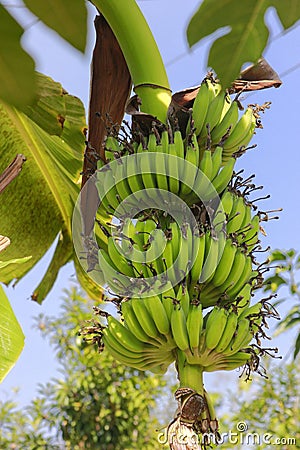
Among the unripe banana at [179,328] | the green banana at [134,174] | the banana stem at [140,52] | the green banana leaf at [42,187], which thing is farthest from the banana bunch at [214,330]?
the green banana leaf at [42,187]

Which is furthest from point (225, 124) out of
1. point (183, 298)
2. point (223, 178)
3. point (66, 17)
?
point (66, 17)

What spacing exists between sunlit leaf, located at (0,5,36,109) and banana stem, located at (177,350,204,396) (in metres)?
0.81

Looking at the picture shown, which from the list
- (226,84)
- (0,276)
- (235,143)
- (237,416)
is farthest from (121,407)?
(226,84)

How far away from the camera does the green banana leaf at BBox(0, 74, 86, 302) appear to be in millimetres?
1539

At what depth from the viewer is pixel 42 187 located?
1642 mm

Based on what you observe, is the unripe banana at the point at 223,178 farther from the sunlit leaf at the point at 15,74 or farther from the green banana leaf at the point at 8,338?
the sunlit leaf at the point at 15,74

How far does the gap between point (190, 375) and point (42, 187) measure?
821mm

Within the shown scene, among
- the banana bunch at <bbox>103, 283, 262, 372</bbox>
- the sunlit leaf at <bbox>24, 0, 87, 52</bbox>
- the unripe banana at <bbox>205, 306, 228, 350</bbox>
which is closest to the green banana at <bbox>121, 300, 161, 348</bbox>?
the banana bunch at <bbox>103, 283, 262, 372</bbox>

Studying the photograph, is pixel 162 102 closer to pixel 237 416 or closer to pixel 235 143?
pixel 235 143

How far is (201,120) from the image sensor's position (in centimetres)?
109

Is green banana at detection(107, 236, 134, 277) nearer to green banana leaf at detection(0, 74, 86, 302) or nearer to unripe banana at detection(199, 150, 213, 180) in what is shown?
unripe banana at detection(199, 150, 213, 180)

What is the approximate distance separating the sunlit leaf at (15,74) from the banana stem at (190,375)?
2.64 ft

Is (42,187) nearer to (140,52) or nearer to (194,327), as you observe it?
(140,52)

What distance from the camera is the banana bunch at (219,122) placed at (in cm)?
109
